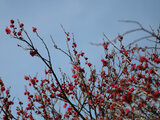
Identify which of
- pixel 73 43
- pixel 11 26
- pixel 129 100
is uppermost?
pixel 73 43

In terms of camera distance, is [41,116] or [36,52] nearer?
[36,52]

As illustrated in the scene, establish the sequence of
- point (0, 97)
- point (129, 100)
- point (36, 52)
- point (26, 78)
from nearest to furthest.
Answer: point (129, 100)
point (36, 52)
point (0, 97)
point (26, 78)

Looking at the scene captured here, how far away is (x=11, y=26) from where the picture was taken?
4.65m

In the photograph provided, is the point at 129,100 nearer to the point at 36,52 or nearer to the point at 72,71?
the point at 36,52

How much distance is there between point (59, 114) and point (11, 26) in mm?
3362

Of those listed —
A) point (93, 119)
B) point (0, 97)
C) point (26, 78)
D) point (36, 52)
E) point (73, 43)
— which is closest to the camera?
point (36, 52)

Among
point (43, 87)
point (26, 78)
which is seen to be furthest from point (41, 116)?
point (26, 78)

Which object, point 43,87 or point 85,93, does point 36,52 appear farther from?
point 43,87

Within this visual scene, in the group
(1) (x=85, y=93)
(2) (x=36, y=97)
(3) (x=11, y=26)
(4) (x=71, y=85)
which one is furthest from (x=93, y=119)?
(3) (x=11, y=26)

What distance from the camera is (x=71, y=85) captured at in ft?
18.0

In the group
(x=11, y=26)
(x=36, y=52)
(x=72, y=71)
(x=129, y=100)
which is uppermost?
(x=11, y=26)

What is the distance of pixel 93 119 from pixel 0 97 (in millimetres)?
2873

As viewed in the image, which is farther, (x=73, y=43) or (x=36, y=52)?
(x=73, y=43)

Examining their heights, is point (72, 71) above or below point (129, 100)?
above
